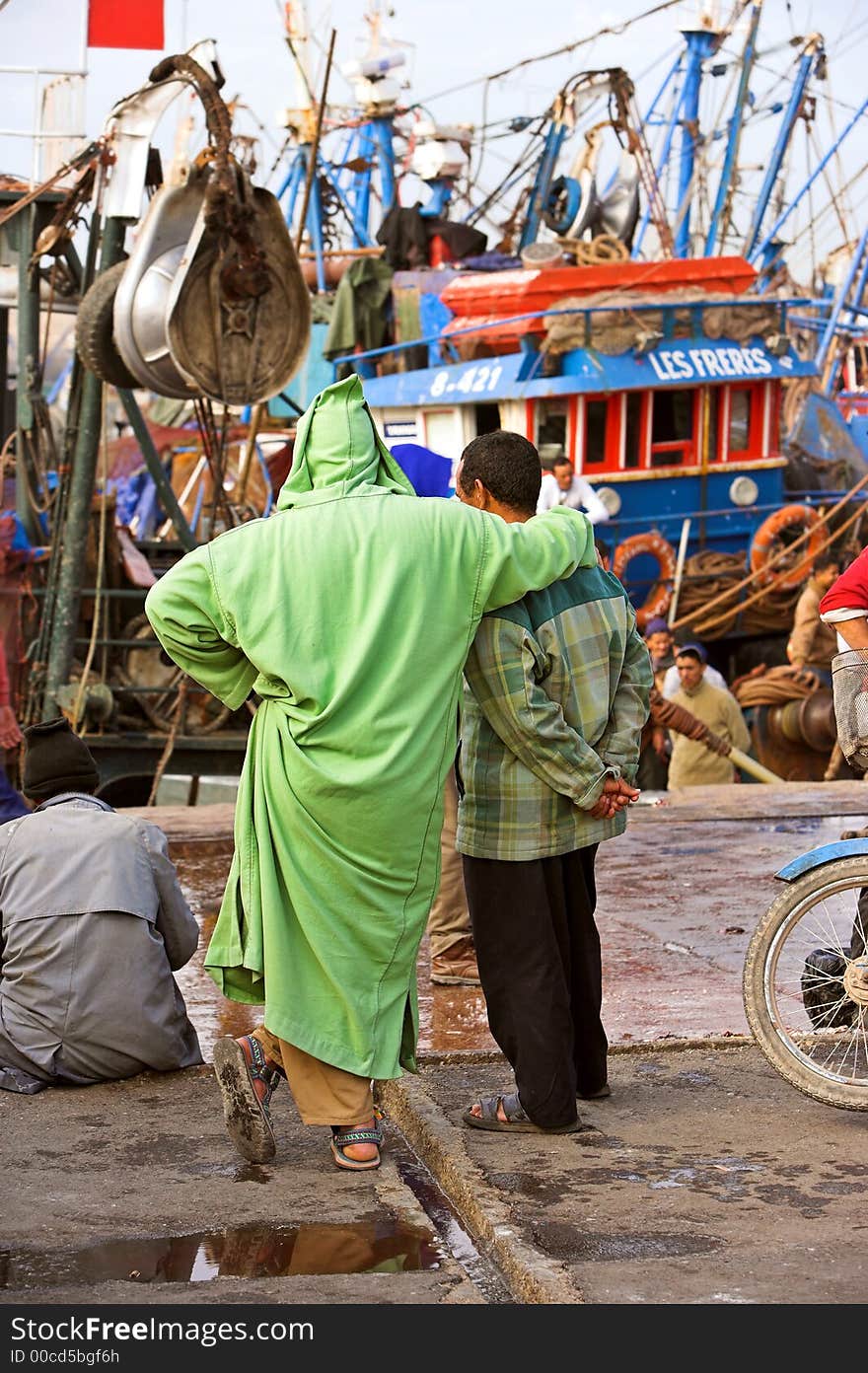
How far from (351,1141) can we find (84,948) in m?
0.99

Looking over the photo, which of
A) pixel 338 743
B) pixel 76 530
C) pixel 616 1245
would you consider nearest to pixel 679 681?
pixel 76 530

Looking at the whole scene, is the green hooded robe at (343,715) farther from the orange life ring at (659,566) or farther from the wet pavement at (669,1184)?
the orange life ring at (659,566)

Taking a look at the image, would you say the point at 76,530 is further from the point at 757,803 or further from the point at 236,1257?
the point at 236,1257

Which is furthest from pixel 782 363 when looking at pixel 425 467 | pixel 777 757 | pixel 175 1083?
pixel 175 1083

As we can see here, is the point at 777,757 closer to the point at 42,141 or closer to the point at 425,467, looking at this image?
the point at 42,141

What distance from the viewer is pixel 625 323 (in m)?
18.1

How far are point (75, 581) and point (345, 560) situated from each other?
8.31m

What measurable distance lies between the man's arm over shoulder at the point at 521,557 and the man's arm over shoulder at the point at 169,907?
4.23 ft

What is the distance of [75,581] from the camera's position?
1193 cm

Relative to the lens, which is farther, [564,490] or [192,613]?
[564,490]

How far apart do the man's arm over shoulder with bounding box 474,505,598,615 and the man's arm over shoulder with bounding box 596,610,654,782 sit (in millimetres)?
344

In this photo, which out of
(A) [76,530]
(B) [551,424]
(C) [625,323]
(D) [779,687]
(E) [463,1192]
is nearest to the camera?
(E) [463,1192]

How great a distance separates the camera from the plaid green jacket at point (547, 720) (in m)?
4.16
